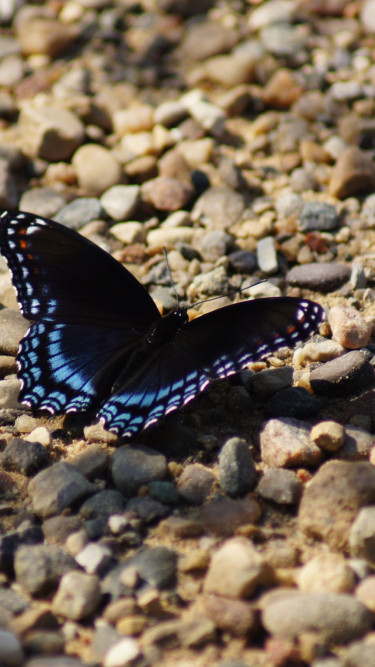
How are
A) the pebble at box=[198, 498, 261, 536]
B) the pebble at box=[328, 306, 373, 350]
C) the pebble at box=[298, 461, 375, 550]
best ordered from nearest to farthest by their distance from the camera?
the pebble at box=[298, 461, 375, 550] < the pebble at box=[198, 498, 261, 536] < the pebble at box=[328, 306, 373, 350]

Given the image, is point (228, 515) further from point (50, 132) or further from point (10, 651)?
point (50, 132)

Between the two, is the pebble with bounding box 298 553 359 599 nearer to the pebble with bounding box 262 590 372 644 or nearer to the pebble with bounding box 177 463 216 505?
the pebble with bounding box 262 590 372 644

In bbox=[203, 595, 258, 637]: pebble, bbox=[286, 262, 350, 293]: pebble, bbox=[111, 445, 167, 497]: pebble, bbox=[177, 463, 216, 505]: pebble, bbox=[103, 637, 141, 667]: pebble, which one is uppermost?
bbox=[103, 637, 141, 667]: pebble

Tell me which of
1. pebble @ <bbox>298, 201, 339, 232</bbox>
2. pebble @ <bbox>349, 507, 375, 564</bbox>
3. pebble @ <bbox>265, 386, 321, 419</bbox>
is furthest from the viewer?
pebble @ <bbox>298, 201, 339, 232</bbox>

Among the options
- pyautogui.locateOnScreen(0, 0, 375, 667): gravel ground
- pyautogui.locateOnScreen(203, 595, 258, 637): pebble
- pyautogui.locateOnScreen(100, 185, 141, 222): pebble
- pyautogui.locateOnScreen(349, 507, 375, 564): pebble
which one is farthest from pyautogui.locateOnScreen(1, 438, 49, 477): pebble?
pyautogui.locateOnScreen(100, 185, 141, 222): pebble

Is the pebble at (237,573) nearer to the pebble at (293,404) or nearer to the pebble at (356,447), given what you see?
the pebble at (356,447)

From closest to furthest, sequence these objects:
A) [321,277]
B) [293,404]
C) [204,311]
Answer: [293,404], [204,311], [321,277]

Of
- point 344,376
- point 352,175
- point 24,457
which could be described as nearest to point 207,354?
point 344,376

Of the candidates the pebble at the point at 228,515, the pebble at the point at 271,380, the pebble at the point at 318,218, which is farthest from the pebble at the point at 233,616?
the pebble at the point at 318,218

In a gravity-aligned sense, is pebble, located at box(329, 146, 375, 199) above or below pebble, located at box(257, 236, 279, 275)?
→ above
